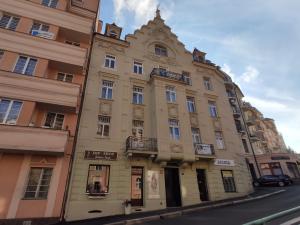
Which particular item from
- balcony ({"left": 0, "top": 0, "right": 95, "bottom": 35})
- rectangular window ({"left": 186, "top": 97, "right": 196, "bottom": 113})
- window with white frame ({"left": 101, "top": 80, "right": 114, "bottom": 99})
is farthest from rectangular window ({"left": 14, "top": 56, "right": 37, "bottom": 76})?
rectangular window ({"left": 186, "top": 97, "right": 196, "bottom": 113})

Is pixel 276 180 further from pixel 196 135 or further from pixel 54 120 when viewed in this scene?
pixel 54 120

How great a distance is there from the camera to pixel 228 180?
17.5 m

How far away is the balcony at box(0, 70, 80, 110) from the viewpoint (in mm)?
11992

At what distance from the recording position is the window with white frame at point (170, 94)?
18.4 m

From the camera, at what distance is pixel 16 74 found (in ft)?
40.6

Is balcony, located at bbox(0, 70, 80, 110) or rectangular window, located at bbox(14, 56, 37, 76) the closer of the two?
balcony, located at bbox(0, 70, 80, 110)

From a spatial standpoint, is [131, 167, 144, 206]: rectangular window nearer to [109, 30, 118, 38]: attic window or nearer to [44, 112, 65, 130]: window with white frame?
[44, 112, 65, 130]: window with white frame

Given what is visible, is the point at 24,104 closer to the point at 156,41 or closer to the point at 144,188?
the point at 144,188

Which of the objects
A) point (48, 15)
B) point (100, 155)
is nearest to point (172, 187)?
point (100, 155)

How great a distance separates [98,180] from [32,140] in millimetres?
5167

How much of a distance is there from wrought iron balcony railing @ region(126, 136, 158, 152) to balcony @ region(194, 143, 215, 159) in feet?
13.3

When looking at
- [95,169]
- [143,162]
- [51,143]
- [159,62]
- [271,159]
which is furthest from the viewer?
[271,159]

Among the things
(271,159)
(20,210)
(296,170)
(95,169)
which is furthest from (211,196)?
(296,170)

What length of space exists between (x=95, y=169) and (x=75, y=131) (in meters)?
3.20
